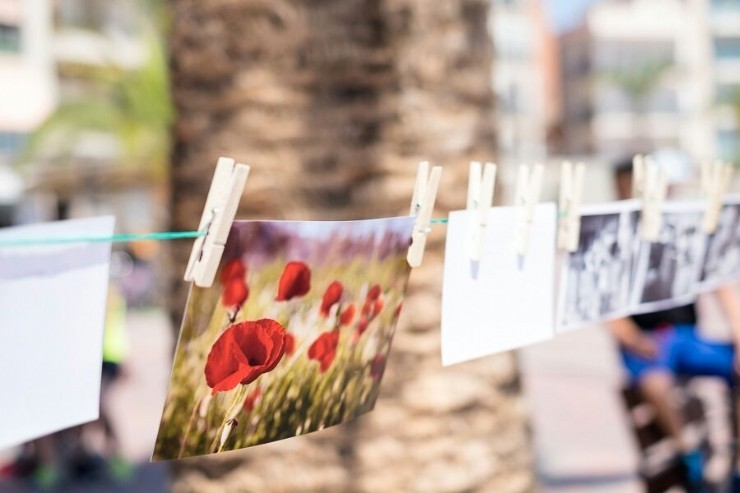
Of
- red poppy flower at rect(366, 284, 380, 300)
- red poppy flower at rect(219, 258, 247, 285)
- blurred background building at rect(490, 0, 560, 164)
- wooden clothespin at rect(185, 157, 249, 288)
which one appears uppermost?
wooden clothespin at rect(185, 157, 249, 288)

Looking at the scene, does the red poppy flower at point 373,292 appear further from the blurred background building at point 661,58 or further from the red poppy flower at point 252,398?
the blurred background building at point 661,58

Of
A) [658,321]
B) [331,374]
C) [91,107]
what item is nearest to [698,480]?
[658,321]

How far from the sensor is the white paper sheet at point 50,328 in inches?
43.0

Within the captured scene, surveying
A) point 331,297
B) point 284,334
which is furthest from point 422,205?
point 284,334

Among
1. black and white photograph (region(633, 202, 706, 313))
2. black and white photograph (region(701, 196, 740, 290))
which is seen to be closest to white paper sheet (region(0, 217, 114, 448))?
black and white photograph (region(633, 202, 706, 313))

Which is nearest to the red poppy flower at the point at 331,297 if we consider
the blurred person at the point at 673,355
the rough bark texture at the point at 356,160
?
the rough bark texture at the point at 356,160

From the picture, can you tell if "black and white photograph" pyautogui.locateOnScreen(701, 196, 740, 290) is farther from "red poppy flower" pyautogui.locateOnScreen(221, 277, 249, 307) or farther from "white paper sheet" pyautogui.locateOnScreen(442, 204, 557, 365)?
"red poppy flower" pyautogui.locateOnScreen(221, 277, 249, 307)

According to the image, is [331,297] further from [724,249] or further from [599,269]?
[724,249]

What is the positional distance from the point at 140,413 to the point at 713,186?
229 inches

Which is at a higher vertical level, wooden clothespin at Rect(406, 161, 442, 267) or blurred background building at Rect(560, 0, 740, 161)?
wooden clothespin at Rect(406, 161, 442, 267)

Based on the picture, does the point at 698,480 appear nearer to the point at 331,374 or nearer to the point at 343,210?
the point at 343,210

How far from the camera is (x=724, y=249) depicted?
2539 mm

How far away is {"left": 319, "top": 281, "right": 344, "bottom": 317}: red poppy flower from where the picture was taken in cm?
142

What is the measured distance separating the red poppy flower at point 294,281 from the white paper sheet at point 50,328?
0.28m
